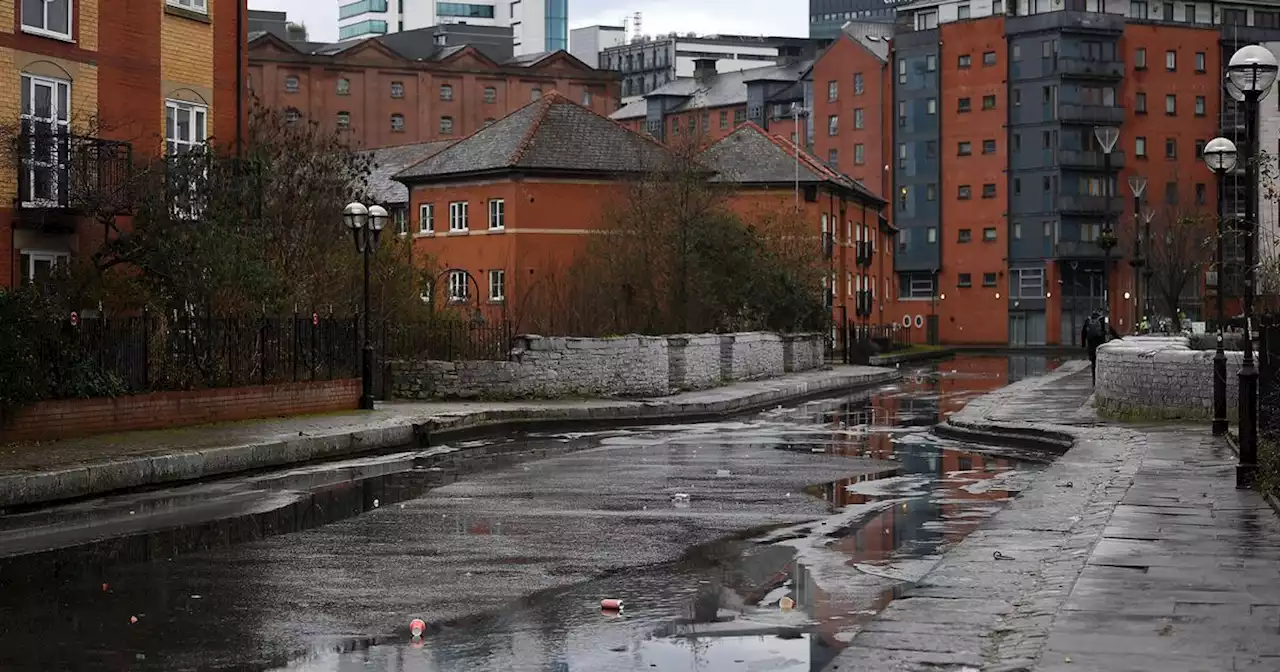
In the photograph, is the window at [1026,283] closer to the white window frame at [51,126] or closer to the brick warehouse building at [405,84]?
the brick warehouse building at [405,84]

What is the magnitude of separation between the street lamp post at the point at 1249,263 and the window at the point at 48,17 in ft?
69.6

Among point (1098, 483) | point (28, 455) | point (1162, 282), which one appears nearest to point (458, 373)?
point (28, 455)

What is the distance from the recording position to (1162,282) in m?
95.1

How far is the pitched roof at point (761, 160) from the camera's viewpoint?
70.9 m

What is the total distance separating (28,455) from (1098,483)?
1248 cm

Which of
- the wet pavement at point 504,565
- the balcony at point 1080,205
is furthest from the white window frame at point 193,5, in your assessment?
the balcony at point 1080,205

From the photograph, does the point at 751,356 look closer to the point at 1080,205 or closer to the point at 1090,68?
the point at 1080,205

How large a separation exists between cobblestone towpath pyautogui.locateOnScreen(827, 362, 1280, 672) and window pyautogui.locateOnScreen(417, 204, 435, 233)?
52902 millimetres

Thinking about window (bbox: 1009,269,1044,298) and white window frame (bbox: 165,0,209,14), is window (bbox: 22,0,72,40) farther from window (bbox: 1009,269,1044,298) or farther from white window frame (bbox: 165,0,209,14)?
window (bbox: 1009,269,1044,298)

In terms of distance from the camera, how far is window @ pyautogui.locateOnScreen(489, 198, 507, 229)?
64.4 m

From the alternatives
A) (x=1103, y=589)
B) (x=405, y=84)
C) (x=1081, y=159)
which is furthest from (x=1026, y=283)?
(x=1103, y=589)

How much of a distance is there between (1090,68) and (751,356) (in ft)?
206

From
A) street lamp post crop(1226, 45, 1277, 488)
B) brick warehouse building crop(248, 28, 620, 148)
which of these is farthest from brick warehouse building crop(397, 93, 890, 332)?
street lamp post crop(1226, 45, 1277, 488)

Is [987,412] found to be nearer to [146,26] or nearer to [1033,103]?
[146,26]
